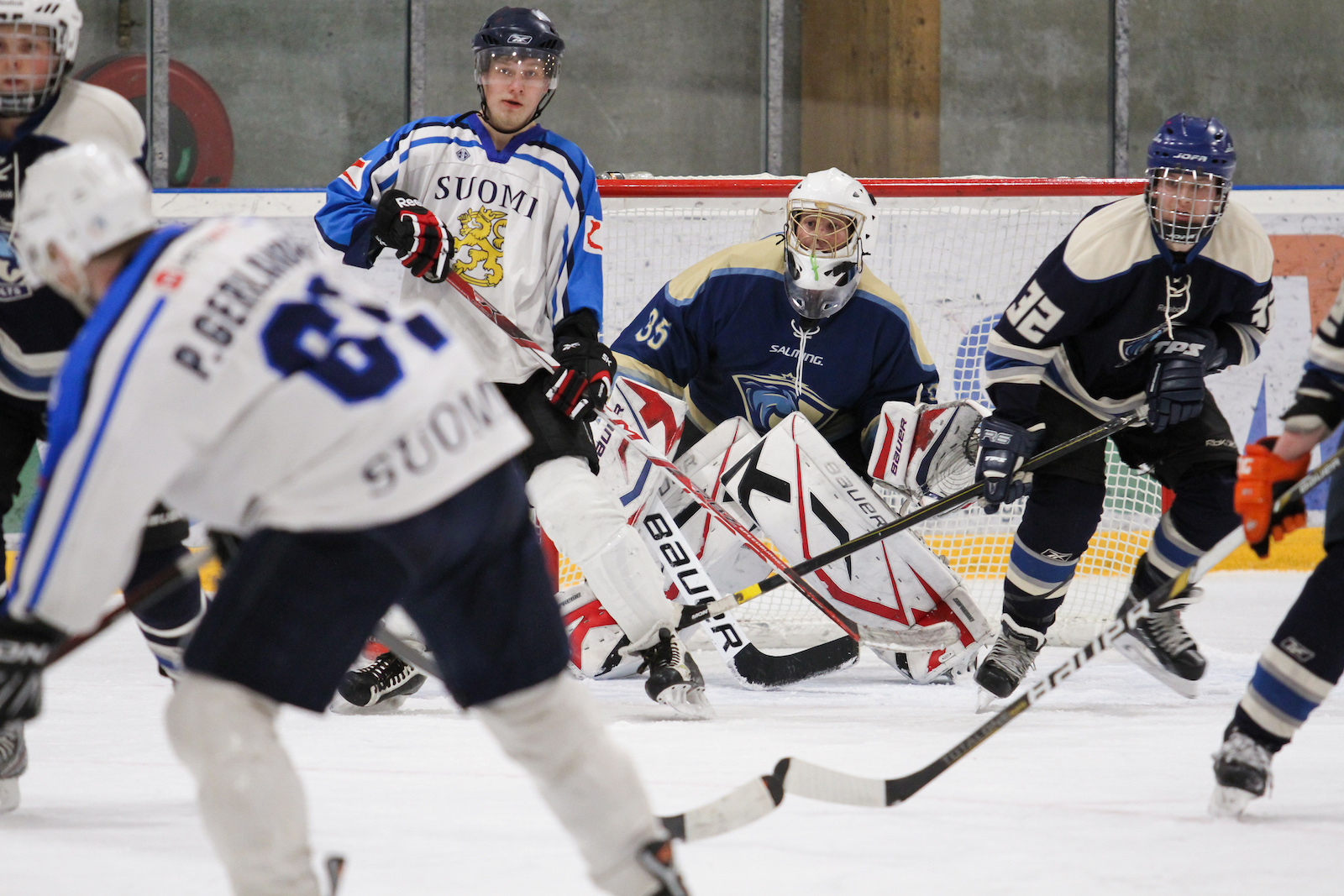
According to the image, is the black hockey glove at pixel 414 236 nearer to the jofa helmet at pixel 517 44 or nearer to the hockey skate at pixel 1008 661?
the jofa helmet at pixel 517 44

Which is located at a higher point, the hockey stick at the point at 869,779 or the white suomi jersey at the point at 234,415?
the white suomi jersey at the point at 234,415

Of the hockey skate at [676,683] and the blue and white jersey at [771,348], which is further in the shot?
the blue and white jersey at [771,348]

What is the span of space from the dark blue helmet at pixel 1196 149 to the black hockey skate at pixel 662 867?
1888 millimetres

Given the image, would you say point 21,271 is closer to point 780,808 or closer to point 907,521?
point 780,808

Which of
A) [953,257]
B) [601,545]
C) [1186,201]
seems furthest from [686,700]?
[953,257]

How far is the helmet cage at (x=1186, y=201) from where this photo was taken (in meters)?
2.72

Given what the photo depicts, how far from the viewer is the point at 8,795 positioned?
79.2 inches

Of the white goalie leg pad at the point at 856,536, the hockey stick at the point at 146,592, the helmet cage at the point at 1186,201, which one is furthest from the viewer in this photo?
the white goalie leg pad at the point at 856,536

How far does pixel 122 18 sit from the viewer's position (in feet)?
15.7

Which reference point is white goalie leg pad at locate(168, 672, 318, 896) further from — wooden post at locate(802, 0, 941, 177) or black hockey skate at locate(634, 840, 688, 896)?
wooden post at locate(802, 0, 941, 177)

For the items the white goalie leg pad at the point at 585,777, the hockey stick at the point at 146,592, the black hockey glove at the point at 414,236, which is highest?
the black hockey glove at the point at 414,236

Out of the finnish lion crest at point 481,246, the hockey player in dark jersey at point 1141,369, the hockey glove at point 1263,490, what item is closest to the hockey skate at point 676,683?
the hockey player in dark jersey at point 1141,369

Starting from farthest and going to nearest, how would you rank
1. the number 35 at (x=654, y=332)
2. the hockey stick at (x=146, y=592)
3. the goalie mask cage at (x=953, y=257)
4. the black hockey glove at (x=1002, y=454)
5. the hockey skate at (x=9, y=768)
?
1. the goalie mask cage at (x=953, y=257)
2. the number 35 at (x=654, y=332)
3. the black hockey glove at (x=1002, y=454)
4. the hockey skate at (x=9, y=768)
5. the hockey stick at (x=146, y=592)

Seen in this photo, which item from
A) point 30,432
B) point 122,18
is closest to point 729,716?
point 30,432
